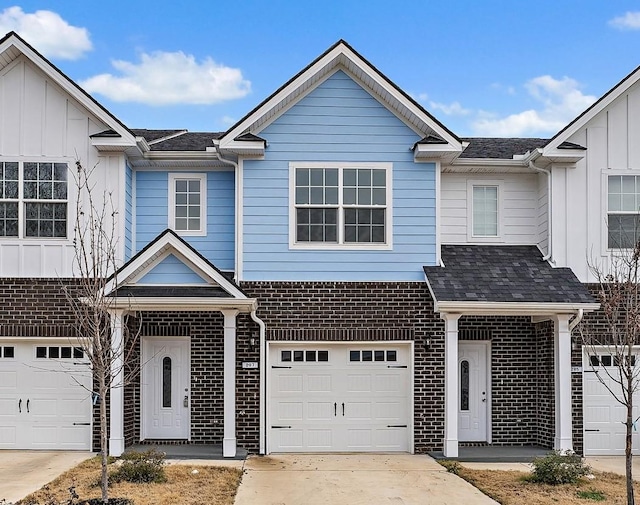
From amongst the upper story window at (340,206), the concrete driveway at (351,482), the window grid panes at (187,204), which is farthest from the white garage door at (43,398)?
the upper story window at (340,206)

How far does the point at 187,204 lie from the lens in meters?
16.3

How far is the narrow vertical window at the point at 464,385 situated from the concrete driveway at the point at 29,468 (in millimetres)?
7313

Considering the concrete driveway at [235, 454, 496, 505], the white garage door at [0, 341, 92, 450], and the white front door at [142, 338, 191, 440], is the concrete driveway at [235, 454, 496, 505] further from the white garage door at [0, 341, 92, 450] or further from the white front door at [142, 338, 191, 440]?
the white garage door at [0, 341, 92, 450]

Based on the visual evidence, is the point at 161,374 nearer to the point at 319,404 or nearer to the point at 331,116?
the point at 319,404

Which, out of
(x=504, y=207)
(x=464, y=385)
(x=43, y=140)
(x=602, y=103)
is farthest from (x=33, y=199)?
(x=602, y=103)

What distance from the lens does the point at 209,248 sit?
634 inches

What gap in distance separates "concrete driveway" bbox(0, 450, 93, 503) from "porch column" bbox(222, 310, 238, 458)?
2581 millimetres

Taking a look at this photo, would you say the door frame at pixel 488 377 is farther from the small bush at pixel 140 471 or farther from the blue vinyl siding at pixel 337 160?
the small bush at pixel 140 471

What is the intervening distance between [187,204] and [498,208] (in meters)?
6.45

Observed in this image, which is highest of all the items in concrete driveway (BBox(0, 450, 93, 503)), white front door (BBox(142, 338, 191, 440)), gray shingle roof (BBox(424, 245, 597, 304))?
gray shingle roof (BBox(424, 245, 597, 304))

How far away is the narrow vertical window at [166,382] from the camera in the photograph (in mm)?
15984

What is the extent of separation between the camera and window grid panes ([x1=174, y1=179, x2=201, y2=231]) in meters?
16.2

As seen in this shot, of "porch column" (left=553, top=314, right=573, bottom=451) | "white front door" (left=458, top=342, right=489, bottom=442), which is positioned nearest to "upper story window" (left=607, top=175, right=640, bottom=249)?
"porch column" (left=553, top=314, right=573, bottom=451)

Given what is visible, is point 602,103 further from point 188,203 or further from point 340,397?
point 188,203
